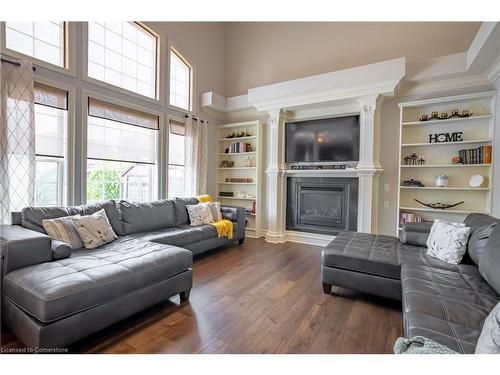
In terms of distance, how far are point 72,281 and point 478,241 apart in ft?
9.81

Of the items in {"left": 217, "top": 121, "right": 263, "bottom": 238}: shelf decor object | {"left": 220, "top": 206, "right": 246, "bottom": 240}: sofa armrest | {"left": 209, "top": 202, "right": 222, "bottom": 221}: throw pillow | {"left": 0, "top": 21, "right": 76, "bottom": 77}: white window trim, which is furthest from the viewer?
{"left": 217, "top": 121, "right": 263, "bottom": 238}: shelf decor object

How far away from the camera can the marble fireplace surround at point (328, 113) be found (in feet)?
12.0

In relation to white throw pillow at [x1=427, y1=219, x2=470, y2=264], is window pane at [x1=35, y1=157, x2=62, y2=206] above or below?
above

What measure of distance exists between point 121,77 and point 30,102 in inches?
53.1

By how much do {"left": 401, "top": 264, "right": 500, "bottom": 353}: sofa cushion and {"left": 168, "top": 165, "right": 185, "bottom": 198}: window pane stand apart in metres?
3.80

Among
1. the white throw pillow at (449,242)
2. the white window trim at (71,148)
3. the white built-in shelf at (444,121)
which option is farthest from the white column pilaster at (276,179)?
the white window trim at (71,148)

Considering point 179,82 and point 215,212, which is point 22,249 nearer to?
point 215,212

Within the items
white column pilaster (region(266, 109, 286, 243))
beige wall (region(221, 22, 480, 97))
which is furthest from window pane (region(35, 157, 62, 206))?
beige wall (region(221, 22, 480, 97))

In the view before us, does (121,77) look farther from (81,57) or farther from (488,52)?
(488,52)

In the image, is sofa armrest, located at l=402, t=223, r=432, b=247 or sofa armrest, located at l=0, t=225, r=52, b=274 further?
sofa armrest, located at l=402, t=223, r=432, b=247

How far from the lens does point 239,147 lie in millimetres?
5164

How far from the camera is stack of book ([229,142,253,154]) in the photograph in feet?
16.8

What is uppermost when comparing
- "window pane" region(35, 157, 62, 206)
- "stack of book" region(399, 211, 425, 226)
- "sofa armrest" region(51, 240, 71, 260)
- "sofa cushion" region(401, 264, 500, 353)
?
"window pane" region(35, 157, 62, 206)

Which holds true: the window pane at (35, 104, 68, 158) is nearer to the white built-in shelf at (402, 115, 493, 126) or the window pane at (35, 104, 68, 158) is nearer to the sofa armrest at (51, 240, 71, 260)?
the sofa armrest at (51, 240, 71, 260)
